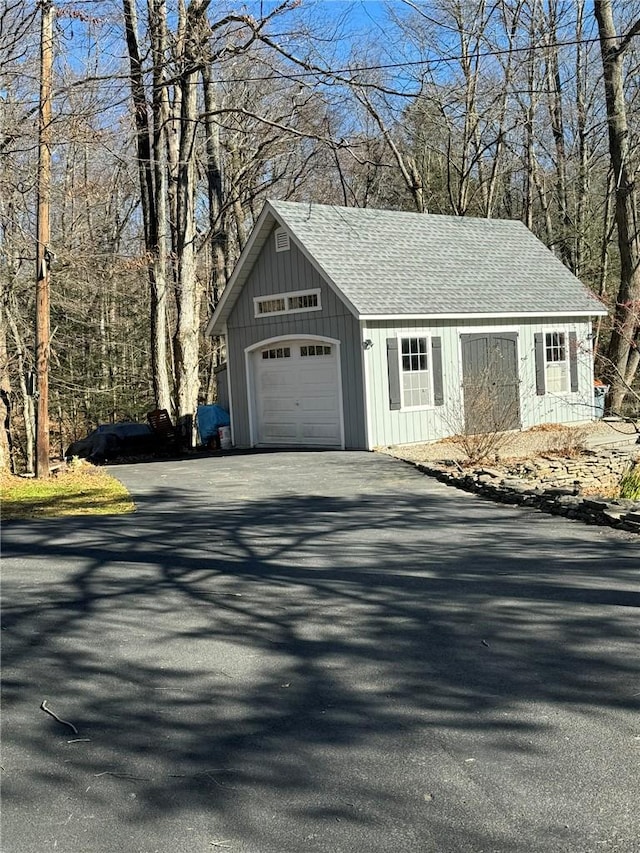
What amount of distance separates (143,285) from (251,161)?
6.15 meters

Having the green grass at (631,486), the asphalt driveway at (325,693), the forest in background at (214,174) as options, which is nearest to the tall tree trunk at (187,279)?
the forest in background at (214,174)

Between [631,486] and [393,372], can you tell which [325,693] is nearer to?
[631,486]

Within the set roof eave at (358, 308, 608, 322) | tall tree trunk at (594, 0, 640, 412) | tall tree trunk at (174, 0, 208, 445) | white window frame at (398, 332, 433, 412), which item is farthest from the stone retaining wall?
tall tree trunk at (174, 0, 208, 445)

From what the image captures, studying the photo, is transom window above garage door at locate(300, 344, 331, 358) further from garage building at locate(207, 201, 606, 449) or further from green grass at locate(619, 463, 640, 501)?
green grass at locate(619, 463, 640, 501)

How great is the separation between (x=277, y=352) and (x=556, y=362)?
22.7ft

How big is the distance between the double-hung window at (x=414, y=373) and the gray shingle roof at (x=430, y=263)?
729 millimetres

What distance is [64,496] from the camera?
567 inches

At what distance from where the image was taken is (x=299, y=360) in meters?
21.3

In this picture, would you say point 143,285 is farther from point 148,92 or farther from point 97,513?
point 97,513

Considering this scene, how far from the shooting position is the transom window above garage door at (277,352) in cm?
2173

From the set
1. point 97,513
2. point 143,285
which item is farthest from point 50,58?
point 143,285

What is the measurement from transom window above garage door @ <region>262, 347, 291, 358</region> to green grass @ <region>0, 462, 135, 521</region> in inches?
224

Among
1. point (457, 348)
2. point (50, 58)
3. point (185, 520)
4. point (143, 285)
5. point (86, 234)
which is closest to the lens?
point (185, 520)

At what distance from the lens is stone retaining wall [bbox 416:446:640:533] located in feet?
34.8
